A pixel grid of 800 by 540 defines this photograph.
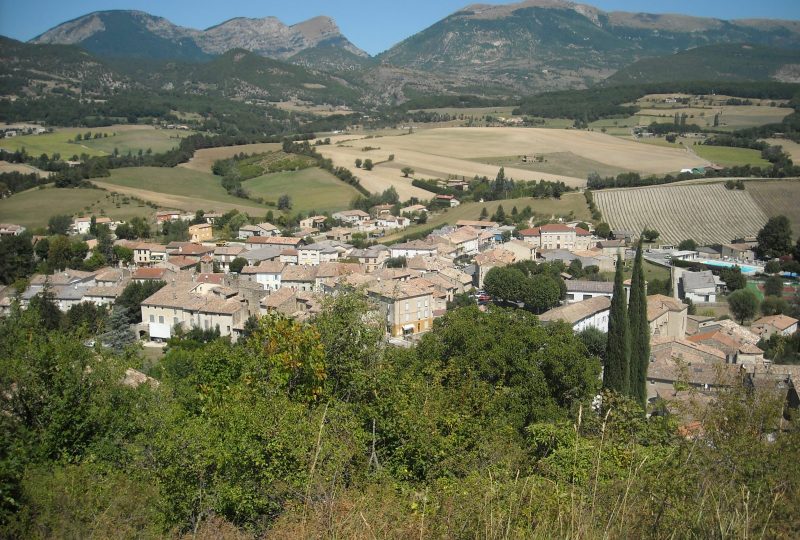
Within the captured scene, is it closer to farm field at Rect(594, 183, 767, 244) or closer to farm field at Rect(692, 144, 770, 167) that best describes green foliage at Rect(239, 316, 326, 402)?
farm field at Rect(594, 183, 767, 244)

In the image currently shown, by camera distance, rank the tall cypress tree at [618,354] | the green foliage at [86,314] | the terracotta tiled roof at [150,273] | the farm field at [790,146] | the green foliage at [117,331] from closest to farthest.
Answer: the tall cypress tree at [618,354] < the green foliage at [117,331] < the green foliage at [86,314] < the terracotta tiled roof at [150,273] < the farm field at [790,146]

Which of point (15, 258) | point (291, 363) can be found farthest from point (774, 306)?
point (15, 258)

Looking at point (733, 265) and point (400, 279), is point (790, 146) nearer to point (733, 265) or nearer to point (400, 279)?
point (733, 265)

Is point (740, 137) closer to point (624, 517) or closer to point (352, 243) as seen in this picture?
point (352, 243)

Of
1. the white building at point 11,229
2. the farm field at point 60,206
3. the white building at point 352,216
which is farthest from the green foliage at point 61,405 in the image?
the white building at point 352,216

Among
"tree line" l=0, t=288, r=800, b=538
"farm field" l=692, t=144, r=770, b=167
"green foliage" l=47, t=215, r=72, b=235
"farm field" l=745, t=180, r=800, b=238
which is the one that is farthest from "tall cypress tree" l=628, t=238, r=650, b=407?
"farm field" l=692, t=144, r=770, b=167

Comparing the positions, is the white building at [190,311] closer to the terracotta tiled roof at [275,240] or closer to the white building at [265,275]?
the white building at [265,275]

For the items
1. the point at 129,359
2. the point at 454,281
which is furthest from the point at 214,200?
the point at 129,359
